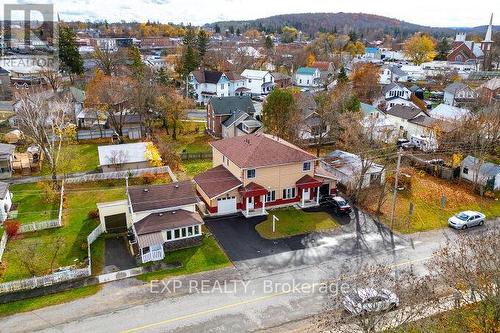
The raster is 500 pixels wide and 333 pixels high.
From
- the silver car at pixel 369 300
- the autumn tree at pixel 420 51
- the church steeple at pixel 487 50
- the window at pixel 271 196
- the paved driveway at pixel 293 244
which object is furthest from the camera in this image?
the autumn tree at pixel 420 51

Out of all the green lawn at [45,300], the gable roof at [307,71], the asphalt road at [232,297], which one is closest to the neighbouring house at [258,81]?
the gable roof at [307,71]

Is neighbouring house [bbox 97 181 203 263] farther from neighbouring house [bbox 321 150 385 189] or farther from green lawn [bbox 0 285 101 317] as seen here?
neighbouring house [bbox 321 150 385 189]

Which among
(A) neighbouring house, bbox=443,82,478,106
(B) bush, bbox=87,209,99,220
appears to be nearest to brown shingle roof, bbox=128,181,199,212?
(B) bush, bbox=87,209,99,220

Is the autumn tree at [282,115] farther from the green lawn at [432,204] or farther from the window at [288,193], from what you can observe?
the green lawn at [432,204]

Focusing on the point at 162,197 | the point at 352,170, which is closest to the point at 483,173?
the point at 352,170

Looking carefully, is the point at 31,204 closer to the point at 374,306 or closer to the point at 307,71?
the point at 374,306

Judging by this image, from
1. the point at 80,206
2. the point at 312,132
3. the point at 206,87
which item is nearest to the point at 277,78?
the point at 206,87
